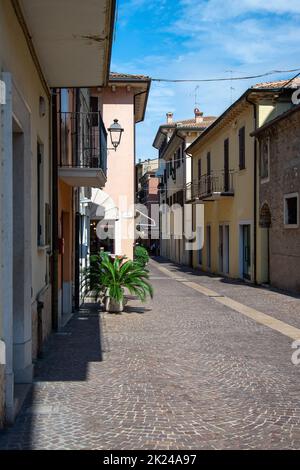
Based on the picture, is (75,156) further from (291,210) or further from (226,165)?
(226,165)

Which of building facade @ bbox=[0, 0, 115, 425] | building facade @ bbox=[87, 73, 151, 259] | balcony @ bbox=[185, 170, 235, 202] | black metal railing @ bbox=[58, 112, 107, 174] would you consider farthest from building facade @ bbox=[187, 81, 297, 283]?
building facade @ bbox=[0, 0, 115, 425]

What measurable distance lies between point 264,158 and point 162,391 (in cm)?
1449

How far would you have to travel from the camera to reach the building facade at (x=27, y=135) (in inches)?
188

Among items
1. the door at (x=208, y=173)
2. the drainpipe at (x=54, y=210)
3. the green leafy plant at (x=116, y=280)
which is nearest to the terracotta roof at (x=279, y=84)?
the door at (x=208, y=173)

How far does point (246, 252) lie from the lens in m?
21.8

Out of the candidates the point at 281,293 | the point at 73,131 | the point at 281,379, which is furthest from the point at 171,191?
the point at 281,379

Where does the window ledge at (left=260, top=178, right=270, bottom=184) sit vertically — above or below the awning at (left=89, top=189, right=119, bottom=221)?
above

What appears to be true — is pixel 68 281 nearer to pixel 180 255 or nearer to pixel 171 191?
pixel 180 255

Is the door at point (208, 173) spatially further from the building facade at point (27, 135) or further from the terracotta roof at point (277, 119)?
the building facade at point (27, 135)

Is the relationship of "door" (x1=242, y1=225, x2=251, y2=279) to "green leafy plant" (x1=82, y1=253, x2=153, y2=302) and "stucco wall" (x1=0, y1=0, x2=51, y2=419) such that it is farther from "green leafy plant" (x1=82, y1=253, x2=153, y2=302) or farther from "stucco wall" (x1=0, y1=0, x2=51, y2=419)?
"stucco wall" (x1=0, y1=0, x2=51, y2=419)

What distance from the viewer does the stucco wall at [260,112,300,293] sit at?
16.5 meters

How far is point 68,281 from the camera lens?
12.3m

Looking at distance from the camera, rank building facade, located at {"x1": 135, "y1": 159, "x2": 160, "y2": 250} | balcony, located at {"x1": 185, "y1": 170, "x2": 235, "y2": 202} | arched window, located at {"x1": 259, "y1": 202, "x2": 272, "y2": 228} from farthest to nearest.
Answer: building facade, located at {"x1": 135, "y1": 159, "x2": 160, "y2": 250}
balcony, located at {"x1": 185, "y1": 170, "x2": 235, "y2": 202}
arched window, located at {"x1": 259, "y1": 202, "x2": 272, "y2": 228}
